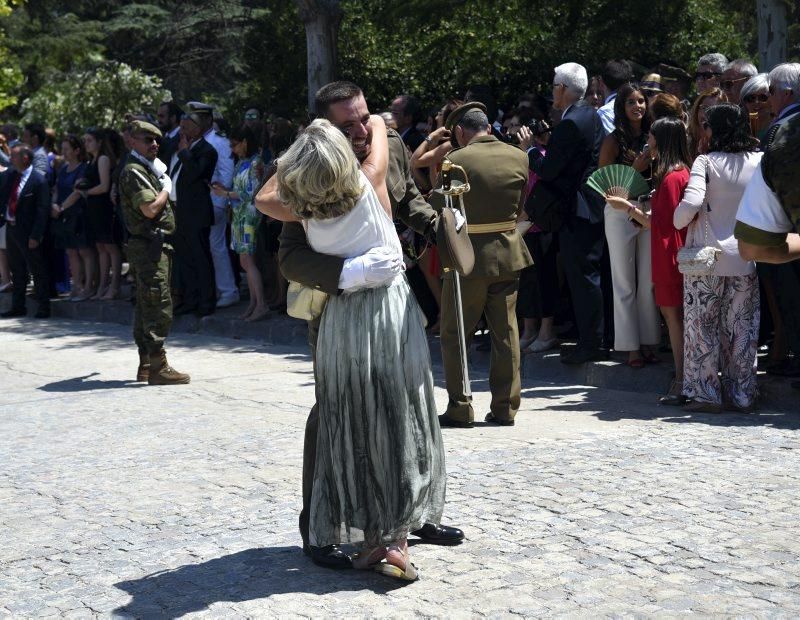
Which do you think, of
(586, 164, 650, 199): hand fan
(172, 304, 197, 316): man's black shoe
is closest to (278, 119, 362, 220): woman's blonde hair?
(586, 164, 650, 199): hand fan

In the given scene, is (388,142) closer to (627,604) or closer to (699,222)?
(627,604)

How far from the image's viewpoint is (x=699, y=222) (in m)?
8.39

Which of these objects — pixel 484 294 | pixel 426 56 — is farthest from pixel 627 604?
pixel 426 56

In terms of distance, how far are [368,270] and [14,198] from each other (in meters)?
11.7

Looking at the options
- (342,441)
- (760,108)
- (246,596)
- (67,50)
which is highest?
(67,50)

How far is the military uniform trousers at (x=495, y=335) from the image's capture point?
27.1 ft

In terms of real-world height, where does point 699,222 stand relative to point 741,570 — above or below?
above

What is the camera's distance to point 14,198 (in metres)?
15.8

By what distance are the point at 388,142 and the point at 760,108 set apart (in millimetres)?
4559

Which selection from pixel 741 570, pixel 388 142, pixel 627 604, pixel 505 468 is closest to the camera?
pixel 627 604

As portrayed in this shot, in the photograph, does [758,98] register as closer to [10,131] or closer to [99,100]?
[10,131]

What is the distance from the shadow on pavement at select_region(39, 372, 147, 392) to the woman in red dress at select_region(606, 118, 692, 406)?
428 cm

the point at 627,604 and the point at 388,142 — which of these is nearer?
the point at 627,604

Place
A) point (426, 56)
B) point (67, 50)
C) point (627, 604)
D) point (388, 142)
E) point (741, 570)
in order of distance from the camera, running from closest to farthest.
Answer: point (627, 604), point (741, 570), point (388, 142), point (426, 56), point (67, 50)
